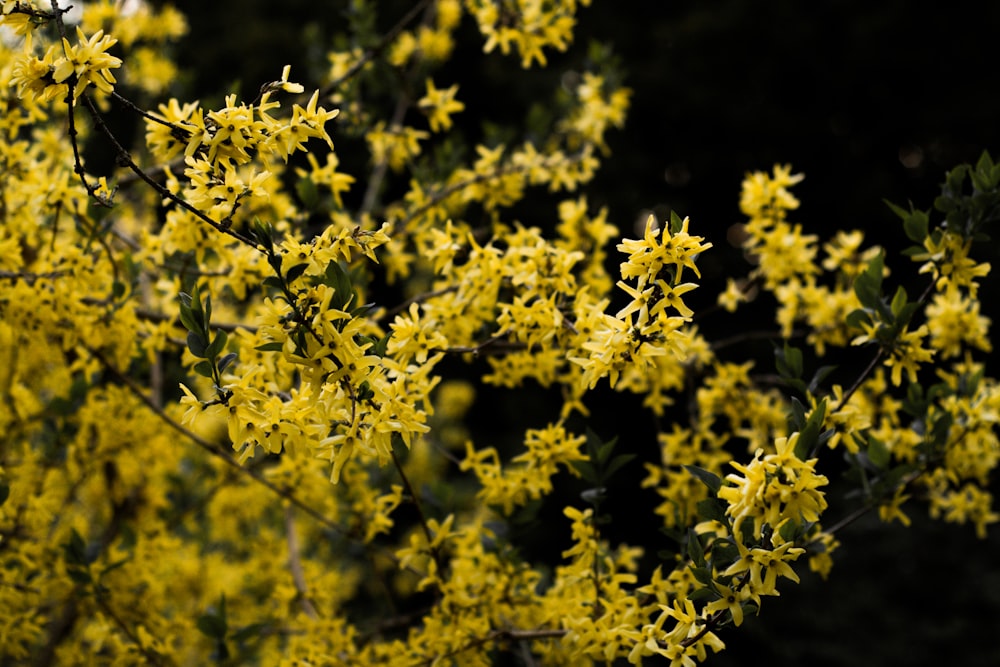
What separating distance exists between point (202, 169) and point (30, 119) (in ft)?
4.44

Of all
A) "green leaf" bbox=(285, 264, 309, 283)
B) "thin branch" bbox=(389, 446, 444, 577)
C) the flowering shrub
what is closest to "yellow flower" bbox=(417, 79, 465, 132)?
the flowering shrub

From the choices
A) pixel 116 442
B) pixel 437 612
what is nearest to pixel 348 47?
pixel 116 442

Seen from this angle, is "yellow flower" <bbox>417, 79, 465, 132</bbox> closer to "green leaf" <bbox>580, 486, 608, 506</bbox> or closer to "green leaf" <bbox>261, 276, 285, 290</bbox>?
"green leaf" <bbox>580, 486, 608, 506</bbox>

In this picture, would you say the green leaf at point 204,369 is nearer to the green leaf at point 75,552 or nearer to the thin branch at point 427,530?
the thin branch at point 427,530

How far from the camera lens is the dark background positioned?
18.3 feet

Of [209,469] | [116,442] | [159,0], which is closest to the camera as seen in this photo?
[116,442]

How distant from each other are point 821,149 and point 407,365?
5639mm

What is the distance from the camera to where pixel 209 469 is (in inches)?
168

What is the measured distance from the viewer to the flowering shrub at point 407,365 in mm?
1575

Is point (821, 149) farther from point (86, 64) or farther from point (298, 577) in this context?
point (86, 64)

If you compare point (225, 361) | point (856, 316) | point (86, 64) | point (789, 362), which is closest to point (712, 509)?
point (789, 362)

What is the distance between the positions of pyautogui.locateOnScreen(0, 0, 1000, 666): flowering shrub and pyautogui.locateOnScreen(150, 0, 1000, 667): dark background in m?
2.57

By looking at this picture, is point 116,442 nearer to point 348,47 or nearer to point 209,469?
point 209,469

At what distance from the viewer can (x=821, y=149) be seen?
666 centimetres
